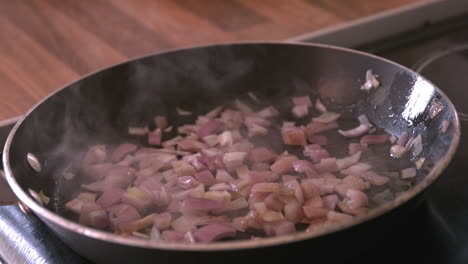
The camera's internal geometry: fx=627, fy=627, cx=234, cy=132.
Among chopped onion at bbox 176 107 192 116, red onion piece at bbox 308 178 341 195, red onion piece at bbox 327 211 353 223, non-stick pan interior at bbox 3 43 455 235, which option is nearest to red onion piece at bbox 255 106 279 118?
non-stick pan interior at bbox 3 43 455 235

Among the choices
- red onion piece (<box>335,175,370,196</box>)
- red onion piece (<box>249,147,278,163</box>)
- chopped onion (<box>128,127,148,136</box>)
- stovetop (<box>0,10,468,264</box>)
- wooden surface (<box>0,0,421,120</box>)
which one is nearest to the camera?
stovetop (<box>0,10,468,264</box>)

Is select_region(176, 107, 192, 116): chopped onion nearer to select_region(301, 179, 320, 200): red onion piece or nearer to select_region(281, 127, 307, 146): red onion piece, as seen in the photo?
select_region(281, 127, 307, 146): red onion piece

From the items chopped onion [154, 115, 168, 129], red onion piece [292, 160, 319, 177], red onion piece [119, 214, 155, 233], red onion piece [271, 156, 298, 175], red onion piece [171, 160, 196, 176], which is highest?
red onion piece [292, 160, 319, 177]

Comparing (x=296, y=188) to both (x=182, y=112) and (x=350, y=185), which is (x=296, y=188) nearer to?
(x=350, y=185)

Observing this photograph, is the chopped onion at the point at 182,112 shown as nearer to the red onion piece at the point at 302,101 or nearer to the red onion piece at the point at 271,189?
the red onion piece at the point at 302,101

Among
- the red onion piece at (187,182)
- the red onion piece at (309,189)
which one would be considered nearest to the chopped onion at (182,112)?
the red onion piece at (187,182)

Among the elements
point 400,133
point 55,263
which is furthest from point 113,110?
point 400,133
